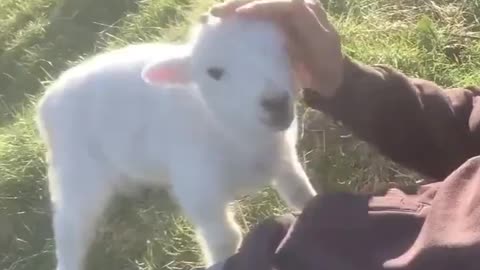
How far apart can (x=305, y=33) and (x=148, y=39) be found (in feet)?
3.81

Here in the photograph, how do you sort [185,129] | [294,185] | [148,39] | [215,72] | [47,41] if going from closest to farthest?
1. [215,72]
2. [185,129]
3. [294,185]
4. [148,39]
5. [47,41]

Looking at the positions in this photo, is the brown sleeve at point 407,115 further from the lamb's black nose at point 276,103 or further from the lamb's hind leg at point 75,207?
the lamb's hind leg at point 75,207

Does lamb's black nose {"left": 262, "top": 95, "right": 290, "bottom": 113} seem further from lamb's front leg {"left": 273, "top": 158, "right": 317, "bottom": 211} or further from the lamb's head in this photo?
lamb's front leg {"left": 273, "top": 158, "right": 317, "bottom": 211}

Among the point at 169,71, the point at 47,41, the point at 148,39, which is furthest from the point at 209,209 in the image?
the point at 47,41

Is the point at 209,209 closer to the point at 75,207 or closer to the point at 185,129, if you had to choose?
the point at 185,129

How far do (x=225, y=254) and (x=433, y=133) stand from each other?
41 cm

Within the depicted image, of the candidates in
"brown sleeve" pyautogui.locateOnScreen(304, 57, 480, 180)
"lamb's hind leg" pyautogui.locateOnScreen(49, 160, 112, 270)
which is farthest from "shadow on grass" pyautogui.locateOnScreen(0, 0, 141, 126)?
"brown sleeve" pyautogui.locateOnScreen(304, 57, 480, 180)

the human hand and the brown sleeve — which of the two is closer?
the human hand

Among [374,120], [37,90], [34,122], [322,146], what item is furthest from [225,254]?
[37,90]

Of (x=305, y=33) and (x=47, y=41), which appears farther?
(x=47, y=41)

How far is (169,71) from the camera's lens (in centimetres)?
129


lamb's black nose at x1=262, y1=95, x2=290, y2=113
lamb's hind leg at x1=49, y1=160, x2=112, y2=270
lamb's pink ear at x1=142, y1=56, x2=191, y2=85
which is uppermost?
lamb's black nose at x1=262, y1=95, x2=290, y2=113

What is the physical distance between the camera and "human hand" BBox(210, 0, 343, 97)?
1199mm

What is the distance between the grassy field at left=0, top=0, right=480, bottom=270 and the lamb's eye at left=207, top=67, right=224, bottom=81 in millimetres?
511
